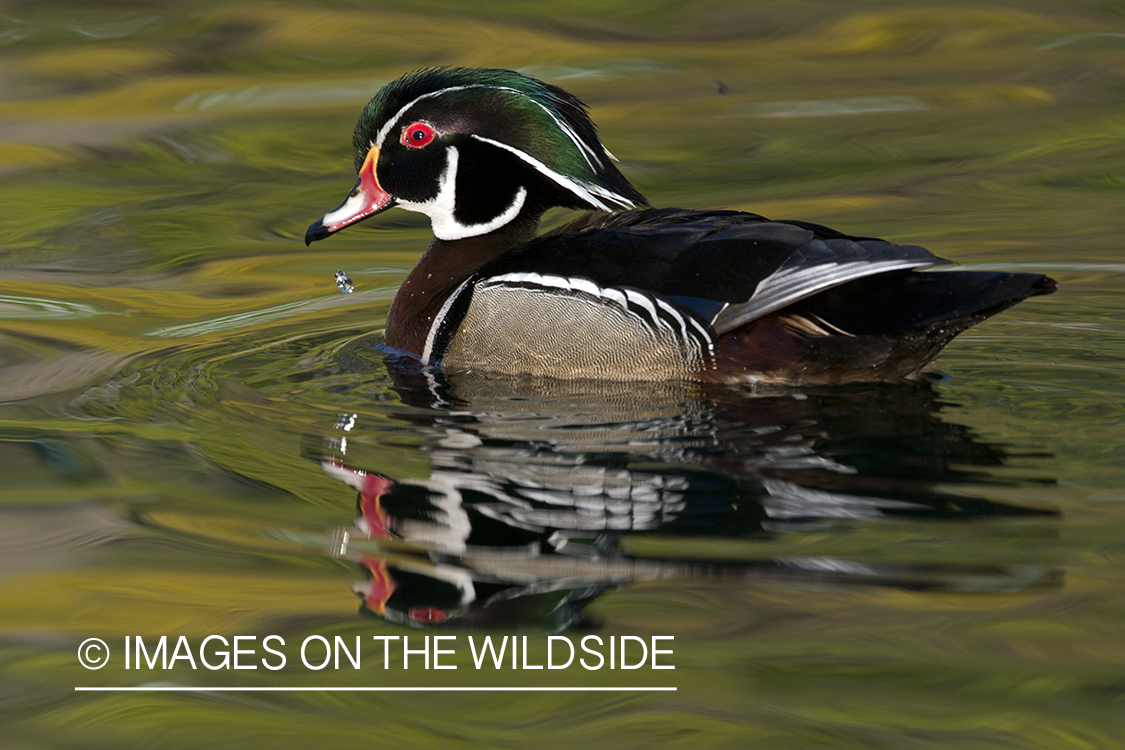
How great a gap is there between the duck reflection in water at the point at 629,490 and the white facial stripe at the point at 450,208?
980 millimetres

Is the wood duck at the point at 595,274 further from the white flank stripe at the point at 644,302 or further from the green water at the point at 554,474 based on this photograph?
the green water at the point at 554,474

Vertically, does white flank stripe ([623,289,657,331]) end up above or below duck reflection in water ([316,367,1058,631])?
above

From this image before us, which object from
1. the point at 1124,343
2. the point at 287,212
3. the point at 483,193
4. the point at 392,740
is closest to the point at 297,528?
the point at 392,740

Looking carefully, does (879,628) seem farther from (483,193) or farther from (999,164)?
(999,164)

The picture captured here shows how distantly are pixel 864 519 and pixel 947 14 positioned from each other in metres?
8.51

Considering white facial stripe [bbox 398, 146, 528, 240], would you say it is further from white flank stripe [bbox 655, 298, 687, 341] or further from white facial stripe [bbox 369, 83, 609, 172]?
white flank stripe [bbox 655, 298, 687, 341]

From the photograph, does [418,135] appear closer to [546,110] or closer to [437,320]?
[546,110]

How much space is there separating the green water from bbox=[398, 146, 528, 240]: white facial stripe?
0.65 meters

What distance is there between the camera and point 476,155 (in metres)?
6.42

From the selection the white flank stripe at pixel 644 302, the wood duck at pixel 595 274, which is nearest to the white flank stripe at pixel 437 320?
the wood duck at pixel 595 274

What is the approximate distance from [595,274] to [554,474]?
116 centimetres

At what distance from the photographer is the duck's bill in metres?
6.59

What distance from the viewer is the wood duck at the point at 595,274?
5.48m

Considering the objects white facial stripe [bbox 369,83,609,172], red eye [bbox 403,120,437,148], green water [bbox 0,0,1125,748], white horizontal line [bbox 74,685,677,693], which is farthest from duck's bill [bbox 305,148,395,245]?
white horizontal line [bbox 74,685,677,693]
